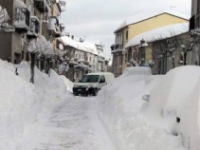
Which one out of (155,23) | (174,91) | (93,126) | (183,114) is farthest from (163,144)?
(155,23)

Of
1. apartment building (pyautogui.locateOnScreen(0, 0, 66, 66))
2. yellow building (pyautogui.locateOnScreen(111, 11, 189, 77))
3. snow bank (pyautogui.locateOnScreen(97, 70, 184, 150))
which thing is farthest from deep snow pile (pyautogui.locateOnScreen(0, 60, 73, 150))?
yellow building (pyautogui.locateOnScreen(111, 11, 189, 77))

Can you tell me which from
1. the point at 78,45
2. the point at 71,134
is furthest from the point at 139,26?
the point at 71,134

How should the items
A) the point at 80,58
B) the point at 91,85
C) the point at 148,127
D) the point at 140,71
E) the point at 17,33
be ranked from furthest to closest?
the point at 80,58
the point at 91,85
the point at 17,33
the point at 140,71
the point at 148,127

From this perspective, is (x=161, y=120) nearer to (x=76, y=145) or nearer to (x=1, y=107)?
(x=76, y=145)

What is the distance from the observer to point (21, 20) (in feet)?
85.0

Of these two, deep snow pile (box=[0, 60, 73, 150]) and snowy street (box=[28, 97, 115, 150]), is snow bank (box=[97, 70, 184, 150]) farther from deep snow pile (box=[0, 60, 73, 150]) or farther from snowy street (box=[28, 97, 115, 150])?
deep snow pile (box=[0, 60, 73, 150])

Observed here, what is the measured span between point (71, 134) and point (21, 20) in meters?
16.2

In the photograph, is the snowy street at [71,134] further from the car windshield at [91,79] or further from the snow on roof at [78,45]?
the snow on roof at [78,45]

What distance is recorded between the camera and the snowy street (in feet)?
31.0

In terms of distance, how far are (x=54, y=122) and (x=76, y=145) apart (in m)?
3.83

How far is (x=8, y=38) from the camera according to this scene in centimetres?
2447

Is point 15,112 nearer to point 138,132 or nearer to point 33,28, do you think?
point 138,132

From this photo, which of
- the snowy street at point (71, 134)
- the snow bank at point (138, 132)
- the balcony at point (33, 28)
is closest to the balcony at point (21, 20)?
the balcony at point (33, 28)

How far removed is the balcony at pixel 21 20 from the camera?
25.3m
